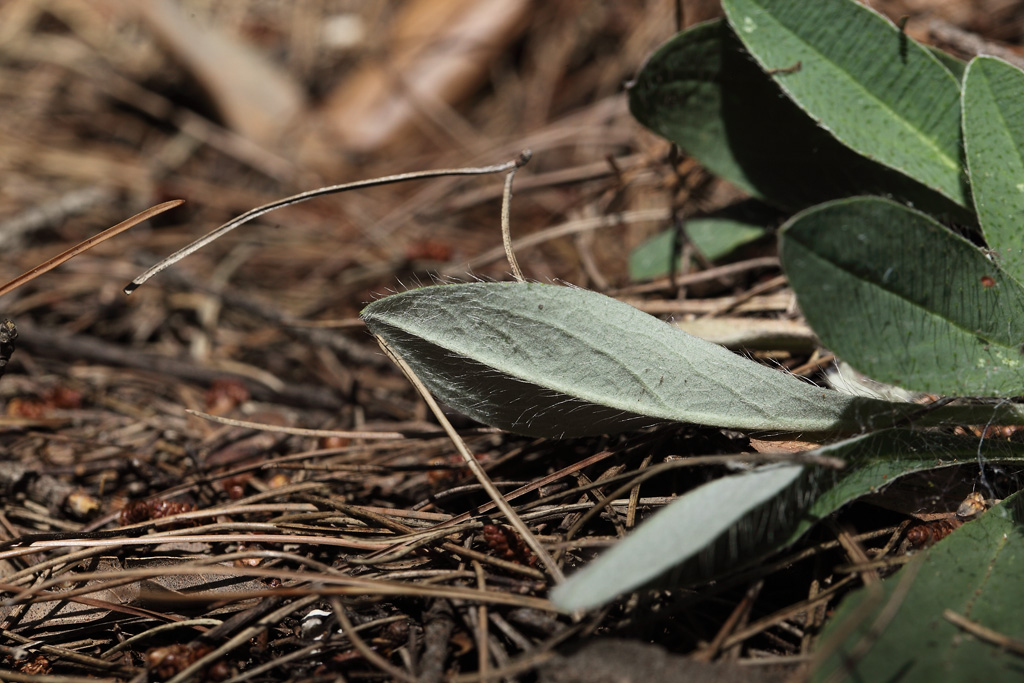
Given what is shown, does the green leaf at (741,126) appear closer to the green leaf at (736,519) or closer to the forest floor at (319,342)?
the forest floor at (319,342)

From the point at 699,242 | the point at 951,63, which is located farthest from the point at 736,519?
the point at 951,63

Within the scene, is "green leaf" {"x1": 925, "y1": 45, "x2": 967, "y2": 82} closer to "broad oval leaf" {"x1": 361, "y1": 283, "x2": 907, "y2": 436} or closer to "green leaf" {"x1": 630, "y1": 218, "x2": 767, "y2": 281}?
"green leaf" {"x1": 630, "y1": 218, "x2": 767, "y2": 281}

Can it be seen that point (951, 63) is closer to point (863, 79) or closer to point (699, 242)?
point (863, 79)

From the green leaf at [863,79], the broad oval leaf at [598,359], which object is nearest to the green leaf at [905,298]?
the broad oval leaf at [598,359]

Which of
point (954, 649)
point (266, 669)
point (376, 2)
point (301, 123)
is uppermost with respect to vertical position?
point (376, 2)

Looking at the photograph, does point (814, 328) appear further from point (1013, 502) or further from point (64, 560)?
point (64, 560)

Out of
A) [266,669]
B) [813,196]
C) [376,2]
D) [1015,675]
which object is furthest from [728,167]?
[376,2]

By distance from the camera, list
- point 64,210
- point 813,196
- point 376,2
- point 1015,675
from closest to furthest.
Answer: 1. point 1015,675
2. point 813,196
3. point 64,210
4. point 376,2
